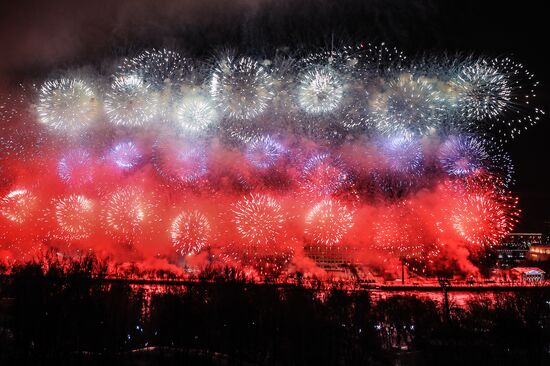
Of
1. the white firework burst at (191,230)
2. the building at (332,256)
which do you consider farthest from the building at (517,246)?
the white firework burst at (191,230)

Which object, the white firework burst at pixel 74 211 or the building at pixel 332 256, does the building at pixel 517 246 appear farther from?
the white firework burst at pixel 74 211

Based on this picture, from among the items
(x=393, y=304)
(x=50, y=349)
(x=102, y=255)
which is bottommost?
(x=50, y=349)

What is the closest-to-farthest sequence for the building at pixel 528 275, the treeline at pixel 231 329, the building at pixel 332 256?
1. the treeline at pixel 231 329
2. the building at pixel 528 275
3. the building at pixel 332 256

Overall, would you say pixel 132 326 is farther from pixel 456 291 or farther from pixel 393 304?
pixel 456 291

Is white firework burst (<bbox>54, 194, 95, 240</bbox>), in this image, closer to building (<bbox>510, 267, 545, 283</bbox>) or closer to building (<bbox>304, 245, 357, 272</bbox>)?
building (<bbox>304, 245, 357, 272</bbox>)

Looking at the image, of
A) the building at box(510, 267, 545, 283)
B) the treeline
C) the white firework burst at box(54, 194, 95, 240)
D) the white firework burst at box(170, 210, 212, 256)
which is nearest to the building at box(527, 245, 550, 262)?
the building at box(510, 267, 545, 283)

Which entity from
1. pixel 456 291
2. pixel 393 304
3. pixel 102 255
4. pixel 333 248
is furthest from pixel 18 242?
pixel 456 291

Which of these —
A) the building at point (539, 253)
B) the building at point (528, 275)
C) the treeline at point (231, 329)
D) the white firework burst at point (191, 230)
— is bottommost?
the treeline at point (231, 329)
